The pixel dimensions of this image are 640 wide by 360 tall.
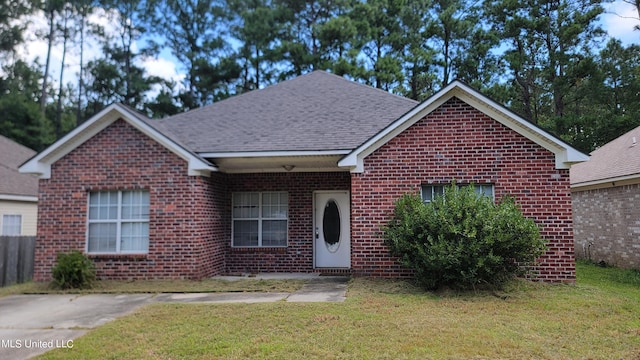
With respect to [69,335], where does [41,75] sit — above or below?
above

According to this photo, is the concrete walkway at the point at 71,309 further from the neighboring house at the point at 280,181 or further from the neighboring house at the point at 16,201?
the neighboring house at the point at 16,201

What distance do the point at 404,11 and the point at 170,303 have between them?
83.9 ft

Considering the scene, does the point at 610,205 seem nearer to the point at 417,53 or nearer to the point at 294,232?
the point at 294,232

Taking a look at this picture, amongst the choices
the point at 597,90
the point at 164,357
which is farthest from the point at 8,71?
the point at 597,90

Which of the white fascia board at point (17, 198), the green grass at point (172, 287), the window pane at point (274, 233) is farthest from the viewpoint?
the white fascia board at point (17, 198)

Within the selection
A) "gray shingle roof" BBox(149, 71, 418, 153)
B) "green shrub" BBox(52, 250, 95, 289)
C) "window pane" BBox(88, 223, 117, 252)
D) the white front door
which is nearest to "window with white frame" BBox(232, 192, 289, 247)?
the white front door

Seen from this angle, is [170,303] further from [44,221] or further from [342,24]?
[342,24]

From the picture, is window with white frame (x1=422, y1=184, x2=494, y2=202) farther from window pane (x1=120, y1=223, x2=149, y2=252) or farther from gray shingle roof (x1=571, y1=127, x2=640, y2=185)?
window pane (x1=120, y1=223, x2=149, y2=252)

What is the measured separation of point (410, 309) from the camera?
23.9 feet

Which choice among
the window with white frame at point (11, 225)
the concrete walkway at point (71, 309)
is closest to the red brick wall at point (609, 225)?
the concrete walkway at point (71, 309)

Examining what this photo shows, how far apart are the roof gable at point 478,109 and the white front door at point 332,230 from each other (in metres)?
2.34

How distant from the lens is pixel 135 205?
11.0 metres

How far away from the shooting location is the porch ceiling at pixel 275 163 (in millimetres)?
11125

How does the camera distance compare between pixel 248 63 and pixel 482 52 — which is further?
pixel 248 63
